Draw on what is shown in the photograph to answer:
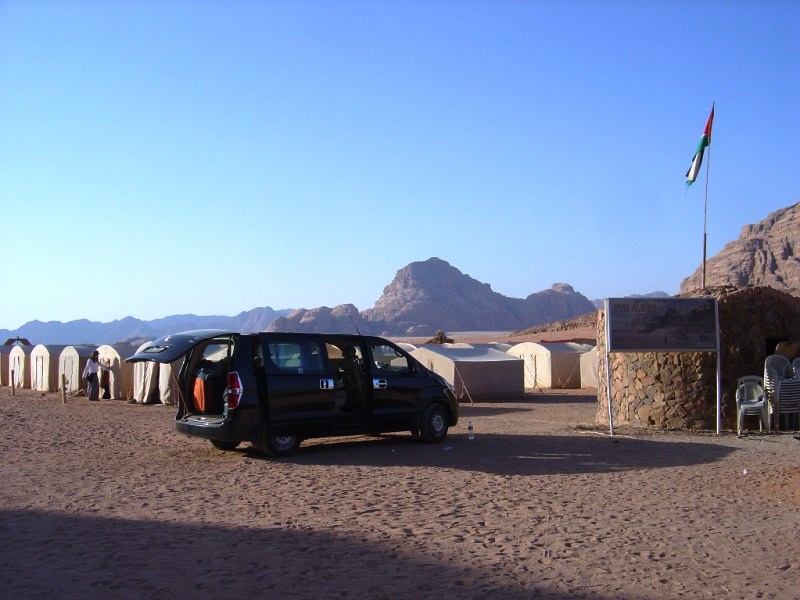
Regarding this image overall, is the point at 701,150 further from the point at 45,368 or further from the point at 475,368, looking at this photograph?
the point at 45,368

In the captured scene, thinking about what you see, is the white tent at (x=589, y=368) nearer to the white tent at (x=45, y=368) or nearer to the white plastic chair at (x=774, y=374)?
the white plastic chair at (x=774, y=374)

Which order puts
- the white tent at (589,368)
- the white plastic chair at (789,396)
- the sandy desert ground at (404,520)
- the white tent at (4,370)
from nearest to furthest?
the sandy desert ground at (404,520) < the white plastic chair at (789,396) < the white tent at (589,368) < the white tent at (4,370)

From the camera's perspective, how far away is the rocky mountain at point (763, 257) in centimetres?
9019

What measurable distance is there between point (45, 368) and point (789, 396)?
2892 cm

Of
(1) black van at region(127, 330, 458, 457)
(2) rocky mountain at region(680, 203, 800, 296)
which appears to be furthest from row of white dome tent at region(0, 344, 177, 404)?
(2) rocky mountain at region(680, 203, 800, 296)

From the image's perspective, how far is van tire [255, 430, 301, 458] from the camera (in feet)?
39.3

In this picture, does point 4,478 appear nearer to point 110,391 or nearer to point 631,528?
point 631,528

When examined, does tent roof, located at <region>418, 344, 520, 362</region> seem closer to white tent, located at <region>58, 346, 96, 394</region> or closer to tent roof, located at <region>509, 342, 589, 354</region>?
tent roof, located at <region>509, 342, 589, 354</region>

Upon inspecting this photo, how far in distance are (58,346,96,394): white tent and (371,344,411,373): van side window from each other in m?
21.0

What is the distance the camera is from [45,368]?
34.2 metres

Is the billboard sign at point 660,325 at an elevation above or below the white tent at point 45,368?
above

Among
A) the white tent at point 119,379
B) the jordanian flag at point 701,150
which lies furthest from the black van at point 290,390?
the white tent at point 119,379

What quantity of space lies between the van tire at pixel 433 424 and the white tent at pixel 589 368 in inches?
878

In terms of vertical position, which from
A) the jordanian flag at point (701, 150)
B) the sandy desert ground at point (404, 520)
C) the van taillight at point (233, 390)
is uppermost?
the jordanian flag at point (701, 150)
